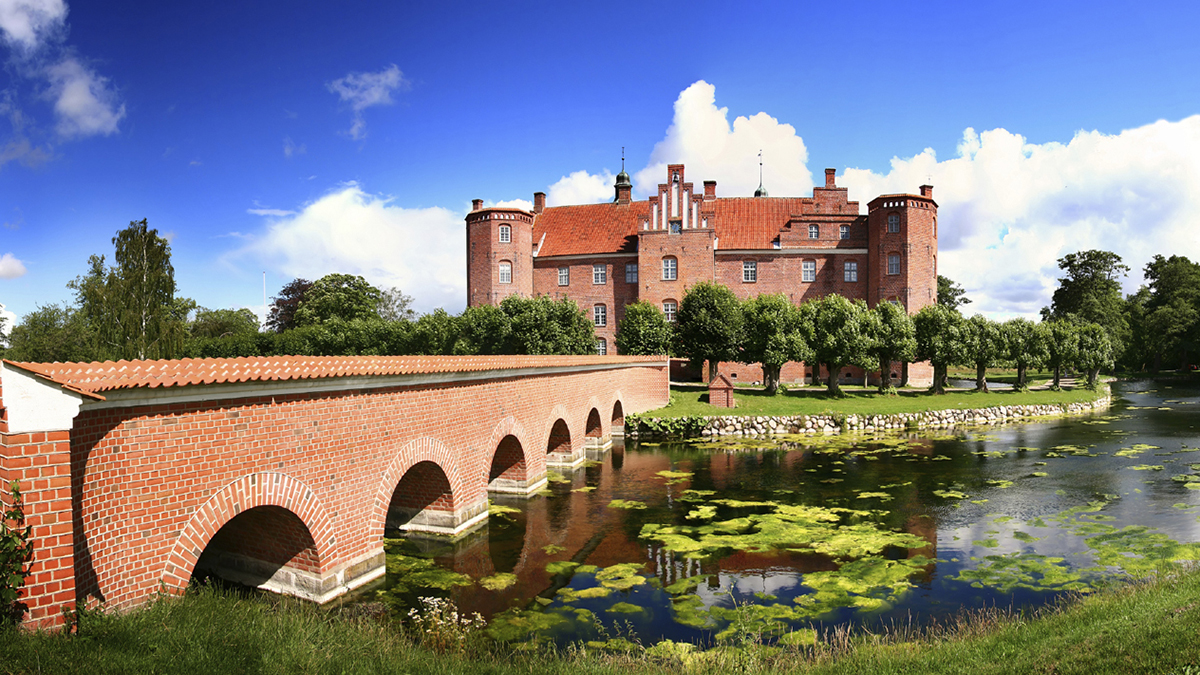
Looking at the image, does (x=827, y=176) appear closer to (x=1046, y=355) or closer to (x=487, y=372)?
(x=1046, y=355)

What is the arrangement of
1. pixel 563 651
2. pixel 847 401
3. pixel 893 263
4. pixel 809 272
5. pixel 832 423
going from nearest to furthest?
pixel 563 651
pixel 832 423
pixel 847 401
pixel 893 263
pixel 809 272

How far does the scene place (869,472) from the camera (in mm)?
19359

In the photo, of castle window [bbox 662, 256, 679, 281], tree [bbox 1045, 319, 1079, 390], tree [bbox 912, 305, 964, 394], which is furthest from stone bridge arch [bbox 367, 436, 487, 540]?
tree [bbox 1045, 319, 1079, 390]

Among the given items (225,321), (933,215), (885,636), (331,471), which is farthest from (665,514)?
(225,321)

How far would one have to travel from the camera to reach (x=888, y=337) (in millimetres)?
36031

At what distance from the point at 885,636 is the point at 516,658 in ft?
14.7

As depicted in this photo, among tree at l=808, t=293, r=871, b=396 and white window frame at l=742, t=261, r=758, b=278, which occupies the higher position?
white window frame at l=742, t=261, r=758, b=278

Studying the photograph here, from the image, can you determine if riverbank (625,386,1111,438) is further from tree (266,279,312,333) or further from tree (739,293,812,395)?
tree (266,279,312,333)

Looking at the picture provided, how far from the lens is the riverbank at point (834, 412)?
28359 mm

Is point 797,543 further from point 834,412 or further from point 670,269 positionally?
point 670,269

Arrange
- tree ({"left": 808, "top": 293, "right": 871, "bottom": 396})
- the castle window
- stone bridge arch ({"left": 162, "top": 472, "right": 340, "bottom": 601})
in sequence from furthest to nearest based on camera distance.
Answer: the castle window < tree ({"left": 808, "top": 293, "right": 871, "bottom": 396}) < stone bridge arch ({"left": 162, "top": 472, "right": 340, "bottom": 601})

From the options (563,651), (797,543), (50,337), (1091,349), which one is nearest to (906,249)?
(1091,349)

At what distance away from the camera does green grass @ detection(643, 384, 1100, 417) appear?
1193 inches

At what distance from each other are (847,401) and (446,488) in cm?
2563
